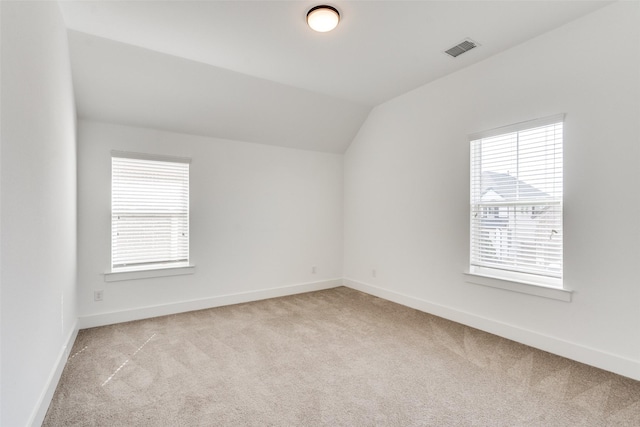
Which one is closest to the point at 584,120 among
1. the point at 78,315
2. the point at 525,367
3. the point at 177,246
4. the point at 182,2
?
the point at 525,367

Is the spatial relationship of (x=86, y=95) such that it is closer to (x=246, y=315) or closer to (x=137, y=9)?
(x=137, y=9)

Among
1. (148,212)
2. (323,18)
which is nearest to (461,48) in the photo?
(323,18)

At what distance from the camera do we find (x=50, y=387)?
209 cm

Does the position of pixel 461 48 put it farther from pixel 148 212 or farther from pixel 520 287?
pixel 148 212

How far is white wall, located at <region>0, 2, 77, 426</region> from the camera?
1427mm

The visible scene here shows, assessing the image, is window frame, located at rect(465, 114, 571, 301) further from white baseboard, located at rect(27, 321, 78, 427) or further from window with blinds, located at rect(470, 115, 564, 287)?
white baseboard, located at rect(27, 321, 78, 427)

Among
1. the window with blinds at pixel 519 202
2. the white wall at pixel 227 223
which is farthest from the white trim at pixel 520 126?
the white wall at pixel 227 223

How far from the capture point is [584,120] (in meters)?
2.64

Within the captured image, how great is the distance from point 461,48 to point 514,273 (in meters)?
2.31

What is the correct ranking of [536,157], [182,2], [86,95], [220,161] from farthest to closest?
[220,161]
[86,95]
[536,157]
[182,2]

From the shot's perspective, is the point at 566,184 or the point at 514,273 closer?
the point at 566,184

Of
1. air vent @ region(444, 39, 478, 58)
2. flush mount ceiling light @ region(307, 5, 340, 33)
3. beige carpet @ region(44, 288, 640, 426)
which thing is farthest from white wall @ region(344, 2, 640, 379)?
flush mount ceiling light @ region(307, 5, 340, 33)

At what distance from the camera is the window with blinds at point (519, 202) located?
2.84 meters

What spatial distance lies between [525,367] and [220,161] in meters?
4.00
